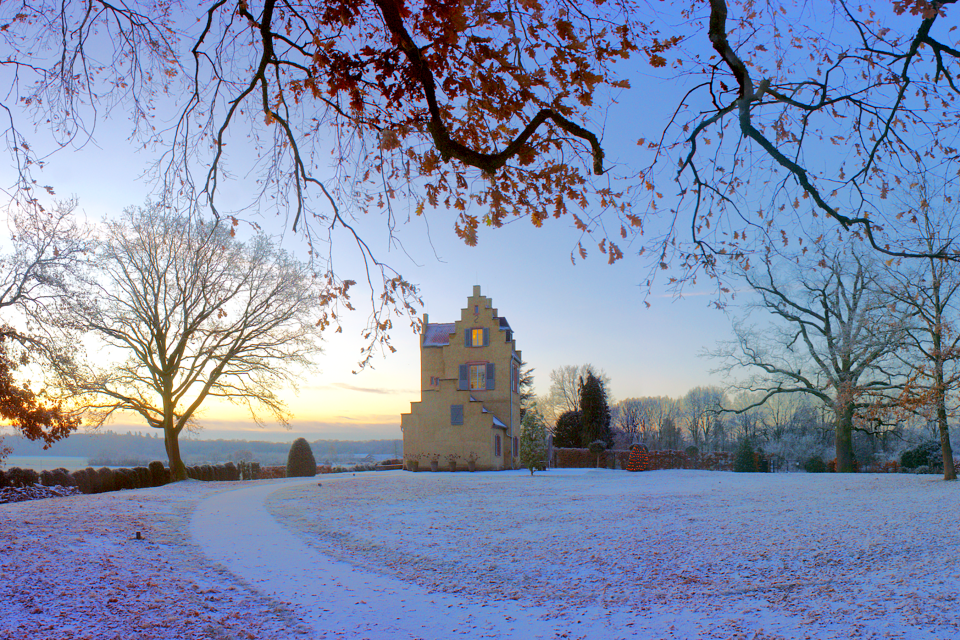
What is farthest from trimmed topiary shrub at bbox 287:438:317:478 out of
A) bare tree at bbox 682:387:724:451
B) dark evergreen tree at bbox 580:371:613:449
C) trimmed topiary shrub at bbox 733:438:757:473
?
bare tree at bbox 682:387:724:451

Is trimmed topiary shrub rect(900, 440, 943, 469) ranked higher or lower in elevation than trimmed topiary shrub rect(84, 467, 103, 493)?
lower

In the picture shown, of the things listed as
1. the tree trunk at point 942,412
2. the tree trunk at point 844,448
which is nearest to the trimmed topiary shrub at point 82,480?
the tree trunk at point 942,412

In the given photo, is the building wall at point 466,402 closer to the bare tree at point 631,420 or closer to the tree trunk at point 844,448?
the tree trunk at point 844,448

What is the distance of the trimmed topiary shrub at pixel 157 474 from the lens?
21.7 m

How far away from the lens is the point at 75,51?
663 centimetres

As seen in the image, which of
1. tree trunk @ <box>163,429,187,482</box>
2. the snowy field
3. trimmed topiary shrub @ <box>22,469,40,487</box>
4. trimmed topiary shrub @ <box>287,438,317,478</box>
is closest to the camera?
the snowy field

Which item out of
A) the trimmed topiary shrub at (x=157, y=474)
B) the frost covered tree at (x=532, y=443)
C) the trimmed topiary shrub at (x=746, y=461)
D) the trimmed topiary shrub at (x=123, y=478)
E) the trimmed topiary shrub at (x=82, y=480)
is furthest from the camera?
the trimmed topiary shrub at (x=746, y=461)

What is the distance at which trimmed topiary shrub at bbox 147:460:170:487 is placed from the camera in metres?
21.7

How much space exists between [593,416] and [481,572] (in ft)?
129

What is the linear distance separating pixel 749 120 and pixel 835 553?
5.53 meters

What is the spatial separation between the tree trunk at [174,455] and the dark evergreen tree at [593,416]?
95.4 feet

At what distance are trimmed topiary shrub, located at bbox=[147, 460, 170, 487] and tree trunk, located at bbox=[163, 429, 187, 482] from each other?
2.74 ft

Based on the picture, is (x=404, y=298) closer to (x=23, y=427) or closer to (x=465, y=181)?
(x=465, y=181)

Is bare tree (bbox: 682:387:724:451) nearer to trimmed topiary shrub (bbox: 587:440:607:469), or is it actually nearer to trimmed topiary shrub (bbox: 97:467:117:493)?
trimmed topiary shrub (bbox: 587:440:607:469)
